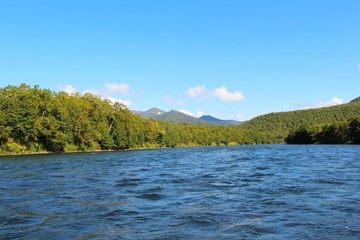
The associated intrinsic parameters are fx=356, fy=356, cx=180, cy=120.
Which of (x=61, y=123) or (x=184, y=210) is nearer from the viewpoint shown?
(x=184, y=210)

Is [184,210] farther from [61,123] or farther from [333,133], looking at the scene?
[333,133]

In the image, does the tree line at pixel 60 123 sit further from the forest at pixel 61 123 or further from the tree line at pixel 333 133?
the tree line at pixel 333 133

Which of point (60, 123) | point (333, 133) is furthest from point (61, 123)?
point (333, 133)

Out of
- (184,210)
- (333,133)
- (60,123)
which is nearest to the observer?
(184,210)

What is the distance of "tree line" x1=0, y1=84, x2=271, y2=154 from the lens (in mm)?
75938

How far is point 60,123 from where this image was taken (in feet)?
278

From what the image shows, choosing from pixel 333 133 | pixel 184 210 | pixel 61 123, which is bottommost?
pixel 184 210

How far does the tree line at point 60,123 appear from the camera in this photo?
249 ft

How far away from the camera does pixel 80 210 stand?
14.9 metres

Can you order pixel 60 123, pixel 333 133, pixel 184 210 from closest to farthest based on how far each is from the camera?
pixel 184 210 → pixel 60 123 → pixel 333 133

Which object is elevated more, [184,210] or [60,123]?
[60,123]

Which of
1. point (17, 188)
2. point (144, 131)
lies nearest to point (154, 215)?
point (17, 188)

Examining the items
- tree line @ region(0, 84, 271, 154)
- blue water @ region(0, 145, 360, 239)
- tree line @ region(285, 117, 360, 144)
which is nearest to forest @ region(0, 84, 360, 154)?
tree line @ region(0, 84, 271, 154)

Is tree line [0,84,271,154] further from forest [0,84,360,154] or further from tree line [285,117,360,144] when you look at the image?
tree line [285,117,360,144]
